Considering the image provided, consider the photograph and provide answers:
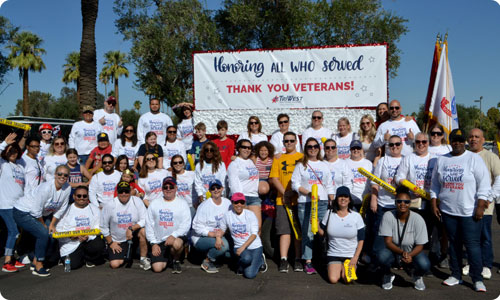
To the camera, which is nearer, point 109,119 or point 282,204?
point 282,204

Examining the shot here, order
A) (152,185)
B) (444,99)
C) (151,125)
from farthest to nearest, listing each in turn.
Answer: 1. (151,125)
2. (444,99)
3. (152,185)

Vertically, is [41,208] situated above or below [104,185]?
below

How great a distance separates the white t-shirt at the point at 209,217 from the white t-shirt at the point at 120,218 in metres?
0.90

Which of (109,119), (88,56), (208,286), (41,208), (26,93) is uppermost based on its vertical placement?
(26,93)

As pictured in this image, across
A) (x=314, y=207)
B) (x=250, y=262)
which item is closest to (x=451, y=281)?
(x=314, y=207)

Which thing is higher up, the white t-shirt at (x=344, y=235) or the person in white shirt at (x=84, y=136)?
the person in white shirt at (x=84, y=136)

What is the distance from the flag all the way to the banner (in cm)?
116

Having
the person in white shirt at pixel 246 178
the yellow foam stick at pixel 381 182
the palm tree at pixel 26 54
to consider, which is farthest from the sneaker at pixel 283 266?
the palm tree at pixel 26 54

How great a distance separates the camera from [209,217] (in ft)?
21.3

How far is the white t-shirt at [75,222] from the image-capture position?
655cm

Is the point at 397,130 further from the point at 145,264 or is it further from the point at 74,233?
the point at 74,233

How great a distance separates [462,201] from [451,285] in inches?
44.4

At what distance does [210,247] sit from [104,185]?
2305 mm

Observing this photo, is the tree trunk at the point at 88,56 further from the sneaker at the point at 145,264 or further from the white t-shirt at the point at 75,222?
the sneaker at the point at 145,264
